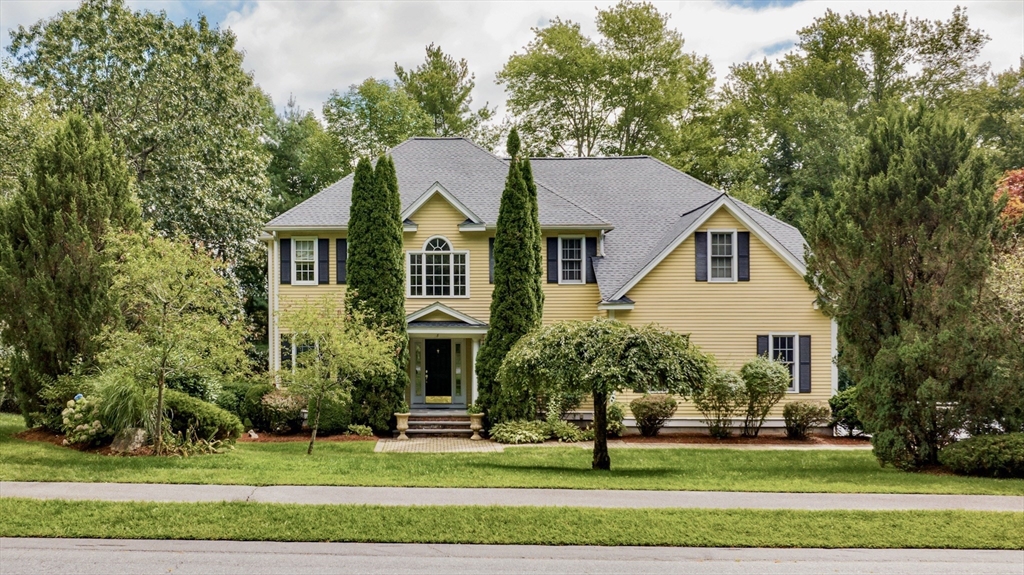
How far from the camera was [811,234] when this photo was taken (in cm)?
1630

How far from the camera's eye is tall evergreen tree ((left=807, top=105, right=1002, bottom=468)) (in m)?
14.5

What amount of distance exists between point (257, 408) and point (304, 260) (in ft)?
16.0

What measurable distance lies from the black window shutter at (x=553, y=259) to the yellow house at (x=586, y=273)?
0.03 m

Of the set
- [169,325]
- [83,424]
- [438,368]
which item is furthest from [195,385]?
[438,368]

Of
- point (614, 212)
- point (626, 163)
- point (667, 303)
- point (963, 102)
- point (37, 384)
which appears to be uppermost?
point (963, 102)

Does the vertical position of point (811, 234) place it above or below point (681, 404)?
above

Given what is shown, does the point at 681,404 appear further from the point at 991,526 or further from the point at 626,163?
the point at 991,526

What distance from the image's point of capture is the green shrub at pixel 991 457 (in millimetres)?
13969

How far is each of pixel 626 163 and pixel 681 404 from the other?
9.68 meters

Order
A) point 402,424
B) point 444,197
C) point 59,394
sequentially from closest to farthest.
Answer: point 59,394 → point 402,424 → point 444,197

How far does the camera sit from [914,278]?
1530 cm

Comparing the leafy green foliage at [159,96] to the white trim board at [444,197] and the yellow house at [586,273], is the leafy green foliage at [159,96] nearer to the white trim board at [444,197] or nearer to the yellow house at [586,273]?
the yellow house at [586,273]

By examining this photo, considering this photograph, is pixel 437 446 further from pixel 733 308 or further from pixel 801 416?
pixel 801 416

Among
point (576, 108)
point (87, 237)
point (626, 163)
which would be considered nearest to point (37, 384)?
point (87, 237)
